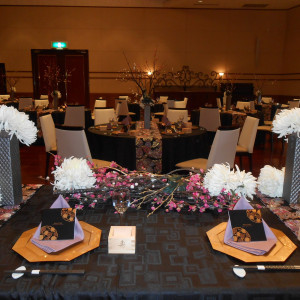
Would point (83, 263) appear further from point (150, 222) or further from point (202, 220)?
point (202, 220)

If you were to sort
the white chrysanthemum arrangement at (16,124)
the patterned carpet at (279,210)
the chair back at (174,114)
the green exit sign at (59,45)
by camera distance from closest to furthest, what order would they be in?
the patterned carpet at (279,210) → the white chrysanthemum arrangement at (16,124) → the chair back at (174,114) → the green exit sign at (59,45)

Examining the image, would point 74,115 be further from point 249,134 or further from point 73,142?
point 249,134

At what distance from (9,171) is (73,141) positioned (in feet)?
6.40

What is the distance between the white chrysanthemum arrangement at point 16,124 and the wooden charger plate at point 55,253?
1.71 ft

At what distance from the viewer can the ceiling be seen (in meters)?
11.1

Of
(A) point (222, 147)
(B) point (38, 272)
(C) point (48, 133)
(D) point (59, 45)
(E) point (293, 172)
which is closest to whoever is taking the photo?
(B) point (38, 272)

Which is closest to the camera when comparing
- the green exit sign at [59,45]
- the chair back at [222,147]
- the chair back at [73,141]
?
the chair back at [222,147]

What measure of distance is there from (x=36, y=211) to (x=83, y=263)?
56cm

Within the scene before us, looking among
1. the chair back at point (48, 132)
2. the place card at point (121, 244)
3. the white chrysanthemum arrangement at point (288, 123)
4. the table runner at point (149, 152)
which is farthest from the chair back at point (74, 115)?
the place card at point (121, 244)

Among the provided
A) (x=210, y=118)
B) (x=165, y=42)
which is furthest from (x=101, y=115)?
(x=165, y=42)

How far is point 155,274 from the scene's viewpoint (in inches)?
43.7

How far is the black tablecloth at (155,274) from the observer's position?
3.39 feet

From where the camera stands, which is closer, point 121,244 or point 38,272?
point 38,272

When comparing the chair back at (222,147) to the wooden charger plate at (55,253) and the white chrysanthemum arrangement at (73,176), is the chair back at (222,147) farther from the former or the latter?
the wooden charger plate at (55,253)
